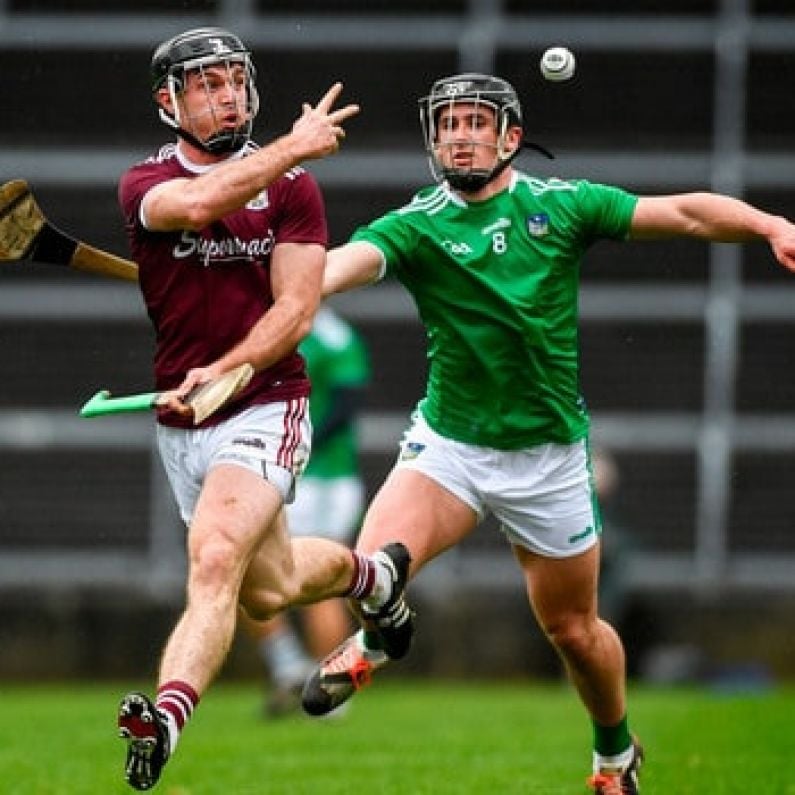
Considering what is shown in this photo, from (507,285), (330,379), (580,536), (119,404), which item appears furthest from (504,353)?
(330,379)

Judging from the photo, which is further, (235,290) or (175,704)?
(235,290)

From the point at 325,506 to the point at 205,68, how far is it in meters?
6.10

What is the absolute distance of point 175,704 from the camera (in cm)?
764

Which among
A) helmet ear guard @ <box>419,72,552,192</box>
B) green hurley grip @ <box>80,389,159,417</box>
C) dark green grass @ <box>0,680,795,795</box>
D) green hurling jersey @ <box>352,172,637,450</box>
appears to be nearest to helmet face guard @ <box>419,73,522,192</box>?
helmet ear guard @ <box>419,72,552,192</box>

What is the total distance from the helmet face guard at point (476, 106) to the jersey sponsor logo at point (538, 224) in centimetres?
20

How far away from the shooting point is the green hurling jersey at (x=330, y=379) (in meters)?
14.2

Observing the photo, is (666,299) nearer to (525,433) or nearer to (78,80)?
(78,80)

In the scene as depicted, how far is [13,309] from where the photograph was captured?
55.9 ft

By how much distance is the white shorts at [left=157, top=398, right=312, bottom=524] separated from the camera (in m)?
8.48

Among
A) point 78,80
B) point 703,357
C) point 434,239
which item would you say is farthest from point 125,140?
point 434,239

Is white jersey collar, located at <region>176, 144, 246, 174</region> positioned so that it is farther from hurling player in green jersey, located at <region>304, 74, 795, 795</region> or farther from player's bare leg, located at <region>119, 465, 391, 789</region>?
player's bare leg, located at <region>119, 465, 391, 789</region>

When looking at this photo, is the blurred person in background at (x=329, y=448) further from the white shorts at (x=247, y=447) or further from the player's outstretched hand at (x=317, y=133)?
the player's outstretched hand at (x=317, y=133)

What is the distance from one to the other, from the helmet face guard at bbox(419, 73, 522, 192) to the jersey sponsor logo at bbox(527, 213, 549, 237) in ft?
0.66

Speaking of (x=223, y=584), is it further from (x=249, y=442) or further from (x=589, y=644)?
(x=589, y=644)
